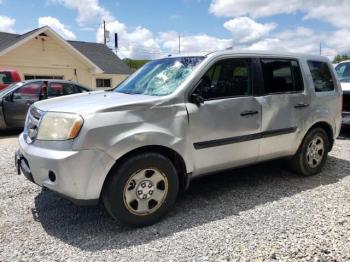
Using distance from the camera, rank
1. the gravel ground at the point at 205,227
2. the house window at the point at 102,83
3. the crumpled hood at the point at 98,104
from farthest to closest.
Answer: the house window at the point at 102,83, the crumpled hood at the point at 98,104, the gravel ground at the point at 205,227

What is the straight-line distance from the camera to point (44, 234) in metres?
3.47

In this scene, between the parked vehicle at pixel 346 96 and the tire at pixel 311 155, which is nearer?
the tire at pixel 311 155

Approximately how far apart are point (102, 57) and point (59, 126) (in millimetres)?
24894

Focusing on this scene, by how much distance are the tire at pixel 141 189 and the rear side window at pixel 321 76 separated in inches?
110

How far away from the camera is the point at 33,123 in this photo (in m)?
3.67

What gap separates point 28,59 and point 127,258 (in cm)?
1900

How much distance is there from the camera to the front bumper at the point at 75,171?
10.4 feet

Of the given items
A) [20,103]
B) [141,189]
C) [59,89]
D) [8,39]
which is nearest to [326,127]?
[141,189]

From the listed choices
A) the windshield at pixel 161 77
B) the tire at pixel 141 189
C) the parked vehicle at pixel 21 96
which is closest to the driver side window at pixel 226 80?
the windshield at pixel 161 77

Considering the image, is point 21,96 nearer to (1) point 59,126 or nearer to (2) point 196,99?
(1) point 59,126

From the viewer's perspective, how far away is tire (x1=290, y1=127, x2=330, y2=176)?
511 cm

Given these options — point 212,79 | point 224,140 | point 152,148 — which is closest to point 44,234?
point 152,148

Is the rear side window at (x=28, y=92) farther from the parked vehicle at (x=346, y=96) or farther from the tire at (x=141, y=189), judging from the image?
the parked vehicle at (x=346, y=96)

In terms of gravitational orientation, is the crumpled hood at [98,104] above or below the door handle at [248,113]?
above
